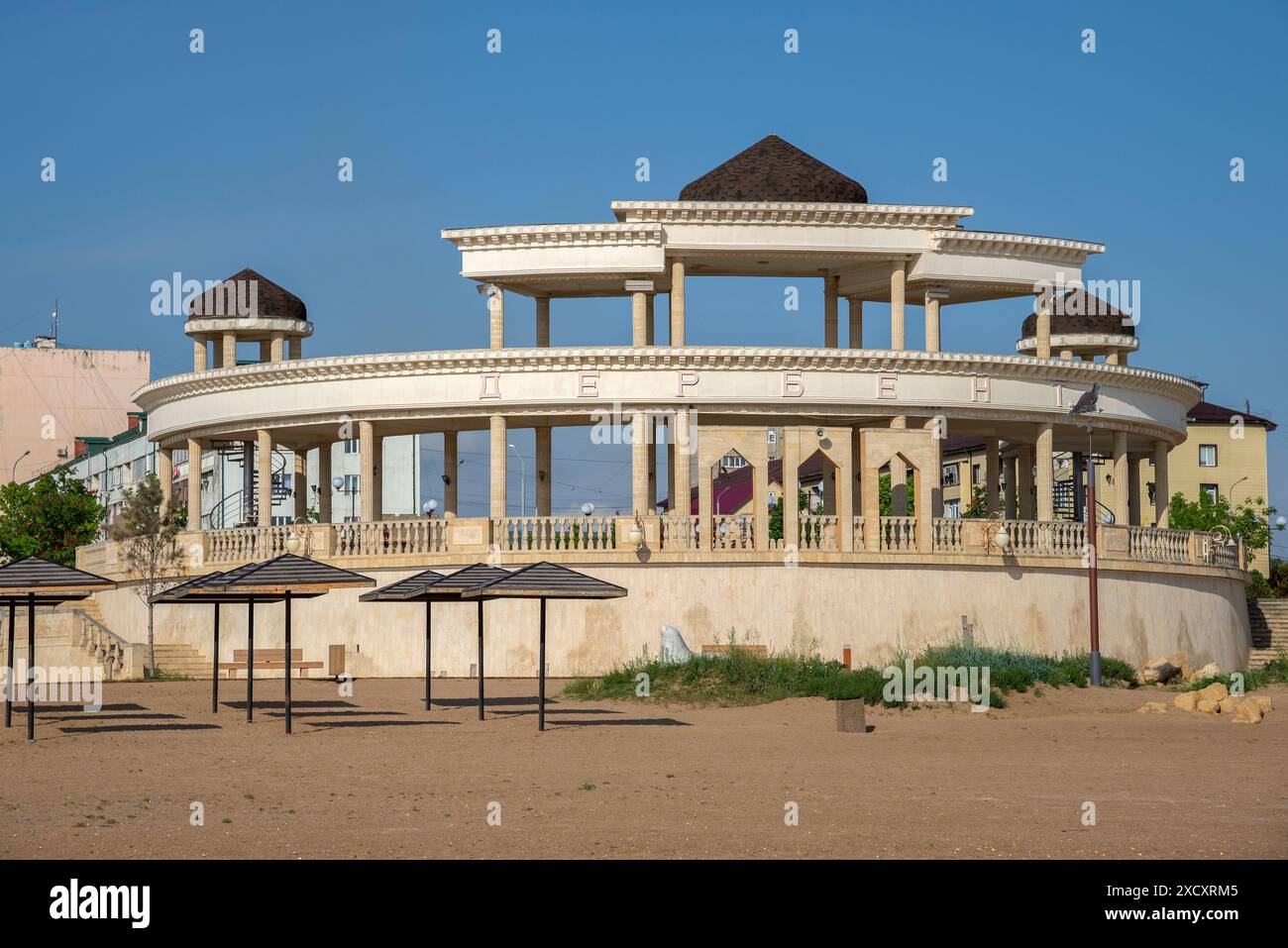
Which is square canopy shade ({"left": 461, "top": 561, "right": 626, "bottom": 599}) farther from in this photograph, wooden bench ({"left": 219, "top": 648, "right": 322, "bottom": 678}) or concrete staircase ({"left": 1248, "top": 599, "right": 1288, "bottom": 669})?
concrete staircase ({"left": 1248, "top": 599, "right": 1288, "bottom": 669})

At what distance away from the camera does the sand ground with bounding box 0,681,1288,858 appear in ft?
57.8

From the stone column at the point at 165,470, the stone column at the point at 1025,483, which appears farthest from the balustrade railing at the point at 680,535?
the stone column at the point at 165,470

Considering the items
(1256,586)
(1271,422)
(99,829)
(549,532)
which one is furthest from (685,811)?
(1271,422)

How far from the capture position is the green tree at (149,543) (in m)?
46.2

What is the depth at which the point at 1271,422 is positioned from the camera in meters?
111

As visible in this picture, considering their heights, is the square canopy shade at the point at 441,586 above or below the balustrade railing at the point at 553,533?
below

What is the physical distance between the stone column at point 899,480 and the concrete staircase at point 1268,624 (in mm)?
16335

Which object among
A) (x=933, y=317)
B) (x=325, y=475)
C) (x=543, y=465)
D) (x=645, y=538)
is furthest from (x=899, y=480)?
(x=325, y=475)

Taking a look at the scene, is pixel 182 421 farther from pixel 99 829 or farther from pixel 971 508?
pixel 99 829

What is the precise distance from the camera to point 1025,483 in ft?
174

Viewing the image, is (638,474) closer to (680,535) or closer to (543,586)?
(680,535)

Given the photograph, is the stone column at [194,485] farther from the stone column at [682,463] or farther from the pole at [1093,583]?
the pole at [1093,583]

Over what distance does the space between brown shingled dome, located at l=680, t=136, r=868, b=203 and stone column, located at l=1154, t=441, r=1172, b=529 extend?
40.3 feet

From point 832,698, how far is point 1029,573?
10898mm
